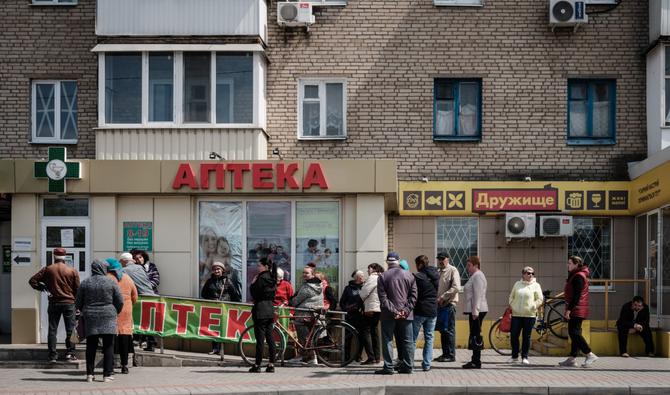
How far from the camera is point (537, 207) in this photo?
69.5ft

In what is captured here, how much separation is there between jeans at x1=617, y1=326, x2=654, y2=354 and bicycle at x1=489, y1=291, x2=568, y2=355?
1.02m

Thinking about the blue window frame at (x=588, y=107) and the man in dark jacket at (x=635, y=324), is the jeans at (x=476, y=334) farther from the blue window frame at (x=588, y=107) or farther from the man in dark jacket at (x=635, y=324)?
the blue window frame at (x=588, y=107)

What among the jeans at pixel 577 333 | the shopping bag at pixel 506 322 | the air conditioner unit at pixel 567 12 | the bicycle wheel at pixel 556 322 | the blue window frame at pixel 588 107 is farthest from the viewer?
the blue window frame at pixel 588 107

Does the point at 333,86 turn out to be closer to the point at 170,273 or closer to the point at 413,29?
the point at 413,29

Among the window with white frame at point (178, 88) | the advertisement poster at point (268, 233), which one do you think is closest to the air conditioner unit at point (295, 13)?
the window with white frame at point (178, 88)

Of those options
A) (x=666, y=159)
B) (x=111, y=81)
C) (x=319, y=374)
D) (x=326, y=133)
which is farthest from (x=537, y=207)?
(x=111, y=81)

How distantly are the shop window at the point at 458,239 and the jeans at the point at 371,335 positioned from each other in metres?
4.45

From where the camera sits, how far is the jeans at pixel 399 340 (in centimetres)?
1584

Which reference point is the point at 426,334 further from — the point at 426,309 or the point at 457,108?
the point at 457,108

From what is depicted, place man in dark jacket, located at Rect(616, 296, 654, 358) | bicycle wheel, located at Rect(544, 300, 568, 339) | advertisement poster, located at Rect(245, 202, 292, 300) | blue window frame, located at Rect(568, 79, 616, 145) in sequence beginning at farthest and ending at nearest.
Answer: blue window frame, located at Rect(568, 79, 616, 145), bicycle wheel, located at Rect(544, 300, 568, 339), advertisement poster, located at Rect(245, 202, 292, 300), man in dark jacket, located at Rect(616, 296, 654, 358)

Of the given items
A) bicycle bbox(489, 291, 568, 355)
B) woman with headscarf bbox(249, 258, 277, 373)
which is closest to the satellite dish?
bicycle bbox(489, 291, 568, 355)

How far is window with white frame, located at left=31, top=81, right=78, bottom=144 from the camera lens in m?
21.5

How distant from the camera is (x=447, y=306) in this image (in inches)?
698

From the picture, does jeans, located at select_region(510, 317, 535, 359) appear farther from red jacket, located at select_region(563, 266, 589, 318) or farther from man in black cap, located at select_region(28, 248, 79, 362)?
man in black cap, located at select_region(28, 248, 79, 362)
